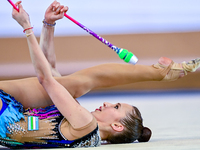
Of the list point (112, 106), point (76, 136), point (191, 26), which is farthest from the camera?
point (191, 26)

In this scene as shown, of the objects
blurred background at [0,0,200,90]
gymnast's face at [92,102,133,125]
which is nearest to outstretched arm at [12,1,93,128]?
gymnast's face at [92,102,133,125]

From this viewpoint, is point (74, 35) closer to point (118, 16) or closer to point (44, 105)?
point (118, 16)

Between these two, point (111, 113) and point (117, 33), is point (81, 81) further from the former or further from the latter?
point (117, 33)

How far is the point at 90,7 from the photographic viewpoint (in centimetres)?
379

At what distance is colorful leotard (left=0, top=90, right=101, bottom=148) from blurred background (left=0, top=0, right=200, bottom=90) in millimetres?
2332

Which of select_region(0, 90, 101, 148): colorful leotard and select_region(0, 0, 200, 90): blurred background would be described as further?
select_region(0, 0, 200, 90): blurred background

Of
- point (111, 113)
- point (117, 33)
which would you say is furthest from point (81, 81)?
point (117, 33)

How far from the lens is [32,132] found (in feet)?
4.43

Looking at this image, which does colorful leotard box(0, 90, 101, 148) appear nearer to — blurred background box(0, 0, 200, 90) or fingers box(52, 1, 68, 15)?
fingers box(52, 1, 68, 15)

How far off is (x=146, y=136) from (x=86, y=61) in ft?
7.91

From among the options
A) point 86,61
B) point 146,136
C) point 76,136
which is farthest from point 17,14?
point 86,61

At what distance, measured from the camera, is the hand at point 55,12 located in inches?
Result: 61.8

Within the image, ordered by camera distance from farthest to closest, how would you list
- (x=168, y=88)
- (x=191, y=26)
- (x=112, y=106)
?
1. (x=191, y=26)
2. (x=168, y=88)
3. (x=112, y=106)

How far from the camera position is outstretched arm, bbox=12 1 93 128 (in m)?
1.32
